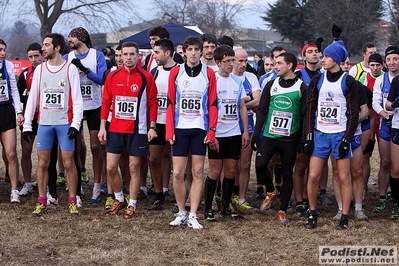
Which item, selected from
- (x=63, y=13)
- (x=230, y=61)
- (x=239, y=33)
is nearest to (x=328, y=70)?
(x=230, y=61)

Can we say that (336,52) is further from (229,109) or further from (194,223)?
(194,223)

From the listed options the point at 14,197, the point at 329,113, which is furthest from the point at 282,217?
the point at 14,197

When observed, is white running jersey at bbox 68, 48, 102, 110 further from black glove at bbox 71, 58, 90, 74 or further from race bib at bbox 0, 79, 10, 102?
race bib at bbox 0, 79, 10, 102

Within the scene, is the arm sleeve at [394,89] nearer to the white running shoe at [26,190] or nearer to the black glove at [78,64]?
the black glove at [78,64]

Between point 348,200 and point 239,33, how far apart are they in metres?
52.1

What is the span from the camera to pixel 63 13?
3644 cm

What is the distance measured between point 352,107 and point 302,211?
1714 millimetres

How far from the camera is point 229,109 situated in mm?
8180

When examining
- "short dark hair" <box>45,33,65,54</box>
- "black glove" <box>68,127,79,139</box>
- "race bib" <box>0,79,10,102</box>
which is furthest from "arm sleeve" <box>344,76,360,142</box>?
"race bib" <box>0,79,10,102</box>

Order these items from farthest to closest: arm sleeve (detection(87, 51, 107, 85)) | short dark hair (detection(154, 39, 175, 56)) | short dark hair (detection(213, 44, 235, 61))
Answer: arm sleeve (detection(87, 51, 107, 85)) → short dark hair (detection(154, 39, 175, 56)) → short dark hair (detection(213, 44, 235, 61))

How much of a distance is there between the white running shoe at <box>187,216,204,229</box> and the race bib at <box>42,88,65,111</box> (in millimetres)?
2198

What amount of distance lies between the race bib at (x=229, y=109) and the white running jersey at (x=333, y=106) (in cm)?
109

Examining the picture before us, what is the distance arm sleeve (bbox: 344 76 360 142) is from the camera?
7.55 meters

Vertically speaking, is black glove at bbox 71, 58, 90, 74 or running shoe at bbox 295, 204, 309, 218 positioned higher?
black glove at bbox 71, 58, 90, 74
